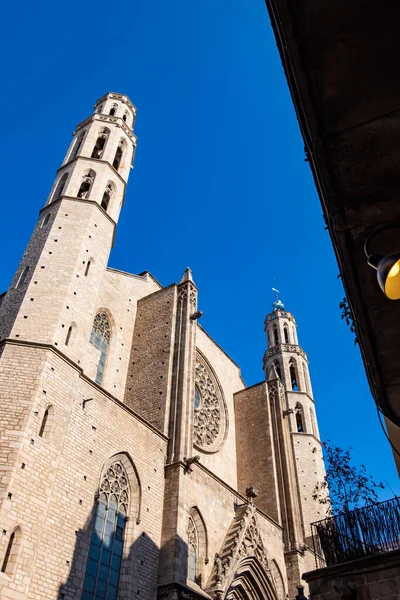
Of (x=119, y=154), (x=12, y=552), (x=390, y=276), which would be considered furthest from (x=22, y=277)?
(x=390, y=276)

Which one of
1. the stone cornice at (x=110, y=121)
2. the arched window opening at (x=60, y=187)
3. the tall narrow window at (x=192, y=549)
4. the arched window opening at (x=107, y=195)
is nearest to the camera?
the tall narrow window at (x=192, y=549)

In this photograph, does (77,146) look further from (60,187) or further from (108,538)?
(108,538)

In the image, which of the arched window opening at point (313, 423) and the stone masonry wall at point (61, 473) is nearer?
the stone masonry wall at point (61, 473)

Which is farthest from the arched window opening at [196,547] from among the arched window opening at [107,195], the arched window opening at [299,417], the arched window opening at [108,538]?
the arched window opening at [299,417]

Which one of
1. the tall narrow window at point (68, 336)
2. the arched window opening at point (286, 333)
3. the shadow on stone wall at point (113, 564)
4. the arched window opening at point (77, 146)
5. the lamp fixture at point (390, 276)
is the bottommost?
the lamp fixture at point (390, 276)

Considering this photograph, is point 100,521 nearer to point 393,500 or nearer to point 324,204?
point 393,500

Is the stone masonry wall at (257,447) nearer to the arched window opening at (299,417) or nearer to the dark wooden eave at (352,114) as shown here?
the arched window opening at (299,417)

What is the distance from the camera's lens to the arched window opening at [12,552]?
7.43 metres

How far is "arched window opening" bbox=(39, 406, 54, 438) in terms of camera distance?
9169mm

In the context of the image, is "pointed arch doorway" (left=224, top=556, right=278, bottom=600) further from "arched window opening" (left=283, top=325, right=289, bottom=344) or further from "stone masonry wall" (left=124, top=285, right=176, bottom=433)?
"arched window opening" (left=283, top=325, right=289, bottom=344)

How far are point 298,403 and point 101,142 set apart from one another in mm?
15327

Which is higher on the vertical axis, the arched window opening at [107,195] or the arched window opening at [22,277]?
the arched window opening at [107,195]

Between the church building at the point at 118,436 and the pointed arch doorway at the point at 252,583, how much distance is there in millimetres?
37

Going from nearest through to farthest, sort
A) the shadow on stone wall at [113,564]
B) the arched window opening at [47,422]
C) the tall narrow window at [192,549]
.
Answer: the shadow on stone wall at [113,564]
the arched window opening at [47,422]
the tall narrow window at [192,549]
